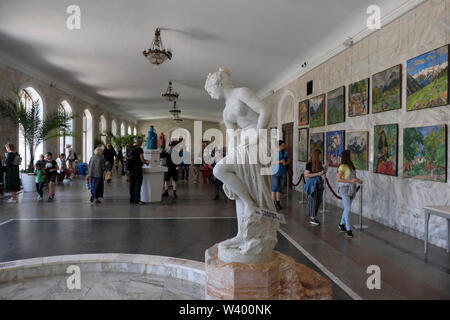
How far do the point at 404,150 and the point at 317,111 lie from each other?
12.1 ft

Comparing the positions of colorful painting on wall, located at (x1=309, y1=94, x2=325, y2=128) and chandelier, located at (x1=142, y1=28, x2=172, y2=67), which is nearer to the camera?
chandelier, located at (x1=142, y1=28, x2=172, y2=67)

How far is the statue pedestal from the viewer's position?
8.39 feet

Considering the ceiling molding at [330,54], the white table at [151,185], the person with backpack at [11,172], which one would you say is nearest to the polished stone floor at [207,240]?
the person with backpack at [11,172]

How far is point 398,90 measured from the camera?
5.48 meters

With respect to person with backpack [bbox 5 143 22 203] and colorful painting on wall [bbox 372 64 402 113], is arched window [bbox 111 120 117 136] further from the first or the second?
colorful painting on wall [bbox 372 64 402 113]

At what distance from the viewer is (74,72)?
11.7m

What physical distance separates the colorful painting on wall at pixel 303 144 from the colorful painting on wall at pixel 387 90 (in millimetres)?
3460

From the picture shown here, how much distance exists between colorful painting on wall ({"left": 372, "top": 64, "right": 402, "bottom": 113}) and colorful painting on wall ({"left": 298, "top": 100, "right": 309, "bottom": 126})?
3375 millimetres

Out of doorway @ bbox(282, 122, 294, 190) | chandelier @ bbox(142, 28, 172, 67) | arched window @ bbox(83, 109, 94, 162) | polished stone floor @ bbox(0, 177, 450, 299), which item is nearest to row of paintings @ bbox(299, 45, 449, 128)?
polished stone floor @ bbox(0, 177, 450, 299)

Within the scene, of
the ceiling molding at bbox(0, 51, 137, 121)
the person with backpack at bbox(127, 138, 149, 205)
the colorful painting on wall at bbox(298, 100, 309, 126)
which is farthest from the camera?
the colorful painting on wall at bbox(298, 100, 309, 126)

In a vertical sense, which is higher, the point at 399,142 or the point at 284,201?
the point at 399,142
